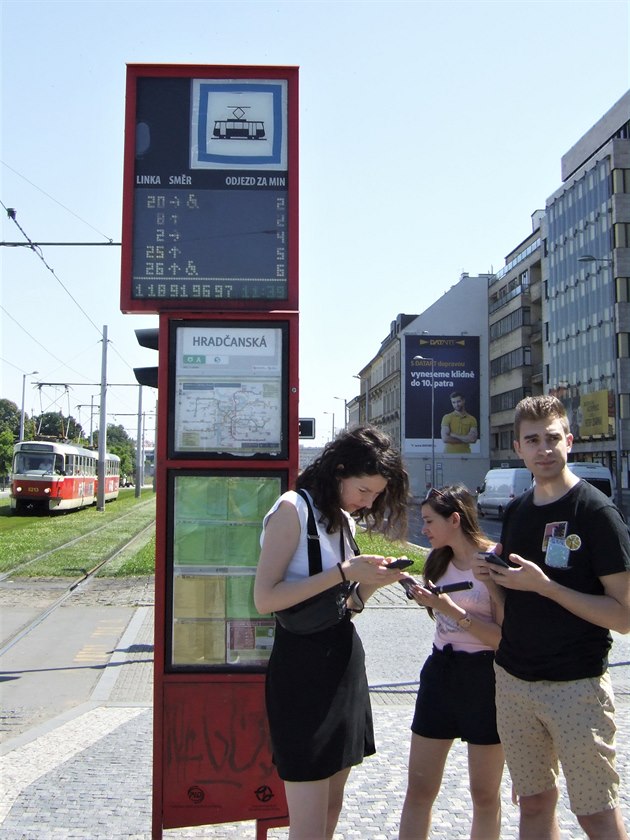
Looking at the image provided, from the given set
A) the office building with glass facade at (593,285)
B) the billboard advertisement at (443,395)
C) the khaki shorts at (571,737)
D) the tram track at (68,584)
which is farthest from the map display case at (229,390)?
the billboard advertisement at (443,395)

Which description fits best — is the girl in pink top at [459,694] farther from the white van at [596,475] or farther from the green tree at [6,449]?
the green tree at [6,449]

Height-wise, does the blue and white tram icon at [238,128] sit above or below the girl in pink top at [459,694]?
above

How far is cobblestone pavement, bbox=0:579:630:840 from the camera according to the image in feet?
13.7

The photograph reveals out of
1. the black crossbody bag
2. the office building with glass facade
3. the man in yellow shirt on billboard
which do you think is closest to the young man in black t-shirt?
the black crossbody bag

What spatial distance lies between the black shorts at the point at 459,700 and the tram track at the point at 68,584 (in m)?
7.11

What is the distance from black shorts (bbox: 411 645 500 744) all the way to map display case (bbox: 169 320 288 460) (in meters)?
1.22

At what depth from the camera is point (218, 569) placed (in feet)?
13.5

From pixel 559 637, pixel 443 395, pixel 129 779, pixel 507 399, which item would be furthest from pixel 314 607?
pixel 443 395

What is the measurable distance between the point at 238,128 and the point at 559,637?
2882 millimetres

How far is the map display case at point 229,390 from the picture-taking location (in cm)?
412

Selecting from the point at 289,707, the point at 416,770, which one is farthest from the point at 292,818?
the point at 416,770

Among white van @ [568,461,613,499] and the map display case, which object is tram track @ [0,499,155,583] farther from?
white van @ [568,461,613,499]

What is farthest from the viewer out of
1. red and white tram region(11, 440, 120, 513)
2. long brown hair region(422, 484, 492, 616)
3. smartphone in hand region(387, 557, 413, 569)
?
red and white tram region(11, 440, 120, 513)

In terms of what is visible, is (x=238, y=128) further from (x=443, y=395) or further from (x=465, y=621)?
(x=443, y=395)
